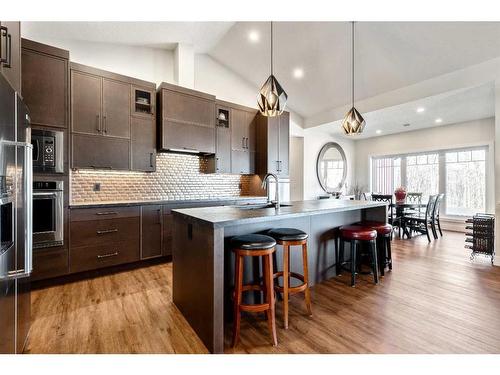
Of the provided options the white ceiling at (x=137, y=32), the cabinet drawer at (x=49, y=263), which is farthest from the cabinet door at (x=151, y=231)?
the white ceiling at (x=137, y=32)

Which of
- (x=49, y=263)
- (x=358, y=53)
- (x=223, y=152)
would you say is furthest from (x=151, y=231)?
(x=358, y=53)

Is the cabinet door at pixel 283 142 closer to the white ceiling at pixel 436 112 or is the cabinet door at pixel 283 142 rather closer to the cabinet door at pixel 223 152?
the cabinet door at pixel 223 152

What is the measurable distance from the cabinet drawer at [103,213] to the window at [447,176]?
22.2ft

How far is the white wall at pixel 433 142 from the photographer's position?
5.23 metres

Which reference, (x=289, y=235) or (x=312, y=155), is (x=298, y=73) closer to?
(x=312, y=155)

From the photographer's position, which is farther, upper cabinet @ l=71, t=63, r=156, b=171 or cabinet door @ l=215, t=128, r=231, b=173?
cabinet door @ l=215, t=128, r=231, b=173

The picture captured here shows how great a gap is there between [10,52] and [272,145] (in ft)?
12.7

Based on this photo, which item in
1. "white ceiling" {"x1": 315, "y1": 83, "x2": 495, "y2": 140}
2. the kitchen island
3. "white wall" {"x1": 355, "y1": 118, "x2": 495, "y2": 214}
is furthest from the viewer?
"white wall" {"x1": 355, "y1": 118, "x2": 495, "y2": 214}

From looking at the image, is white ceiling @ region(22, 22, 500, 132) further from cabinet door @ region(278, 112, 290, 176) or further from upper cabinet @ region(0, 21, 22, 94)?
upper cabinet @ region(0, 21, 22, 94)

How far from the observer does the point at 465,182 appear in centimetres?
575

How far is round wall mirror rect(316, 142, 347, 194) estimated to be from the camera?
22.4ft

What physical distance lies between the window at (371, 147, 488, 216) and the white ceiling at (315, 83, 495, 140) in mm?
832

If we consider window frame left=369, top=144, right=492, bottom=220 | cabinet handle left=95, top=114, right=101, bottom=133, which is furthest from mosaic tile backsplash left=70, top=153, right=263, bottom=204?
window frame left=369, top=144, right=492, bottom=220
